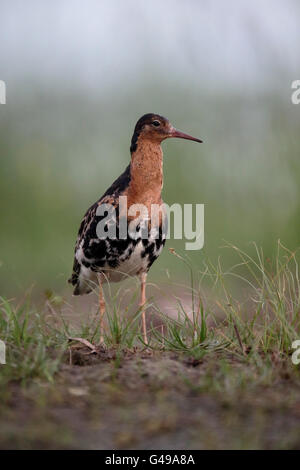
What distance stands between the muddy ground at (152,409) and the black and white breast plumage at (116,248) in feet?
4.40

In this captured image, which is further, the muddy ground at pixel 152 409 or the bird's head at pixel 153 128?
the bird's head at pixel 153 128

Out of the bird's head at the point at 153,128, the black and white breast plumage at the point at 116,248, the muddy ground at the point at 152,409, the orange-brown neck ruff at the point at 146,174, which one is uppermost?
the bird's head at the point at 153,128

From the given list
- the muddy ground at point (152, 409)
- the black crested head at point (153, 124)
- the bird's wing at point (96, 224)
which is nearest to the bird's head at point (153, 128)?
the black crested head at point (153, 124)

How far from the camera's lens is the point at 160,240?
4.57 m

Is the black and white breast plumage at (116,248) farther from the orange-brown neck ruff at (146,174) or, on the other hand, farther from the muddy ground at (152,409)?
the muddy ground at (152,409)

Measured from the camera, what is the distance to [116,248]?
450 cm

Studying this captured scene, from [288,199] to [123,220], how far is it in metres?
3.36

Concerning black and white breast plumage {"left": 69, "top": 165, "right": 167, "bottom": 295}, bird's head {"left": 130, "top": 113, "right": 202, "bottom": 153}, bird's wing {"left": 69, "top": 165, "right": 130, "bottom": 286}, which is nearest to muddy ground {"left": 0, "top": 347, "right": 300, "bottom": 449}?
black and white breast plumage {"left": 69, "top": 165, "right": 167, "bottom": 295}

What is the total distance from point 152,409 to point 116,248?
6.38ft

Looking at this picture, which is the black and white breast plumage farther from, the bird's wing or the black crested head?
the black crested head

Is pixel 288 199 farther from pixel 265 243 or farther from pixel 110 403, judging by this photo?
pixel 110 403

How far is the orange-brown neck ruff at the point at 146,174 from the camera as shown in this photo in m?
4.50

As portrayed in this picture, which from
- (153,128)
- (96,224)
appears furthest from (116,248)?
(153,128)
